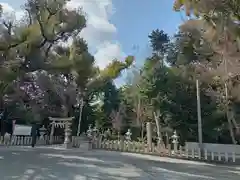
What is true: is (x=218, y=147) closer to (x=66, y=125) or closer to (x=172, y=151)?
(x=172, y=151)

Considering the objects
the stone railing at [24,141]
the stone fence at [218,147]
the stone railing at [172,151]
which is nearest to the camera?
the stone railing at [172,151]

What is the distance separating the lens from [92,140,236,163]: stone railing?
11344 mm

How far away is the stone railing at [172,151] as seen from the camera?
11344mm

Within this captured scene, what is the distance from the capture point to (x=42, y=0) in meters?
11.4

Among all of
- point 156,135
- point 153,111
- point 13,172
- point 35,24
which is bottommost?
point 13,172

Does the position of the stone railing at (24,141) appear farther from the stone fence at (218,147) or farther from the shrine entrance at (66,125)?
the stone fence at (218,147)

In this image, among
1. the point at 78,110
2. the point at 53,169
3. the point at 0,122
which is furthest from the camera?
the point at 78,110

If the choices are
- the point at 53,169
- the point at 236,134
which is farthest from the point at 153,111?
the point at 53,169

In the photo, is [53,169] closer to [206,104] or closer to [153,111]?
[153,111]

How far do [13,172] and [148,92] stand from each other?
30.1 feet

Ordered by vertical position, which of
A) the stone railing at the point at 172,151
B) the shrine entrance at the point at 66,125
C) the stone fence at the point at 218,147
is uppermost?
the shrine entrance at the point at 66,125

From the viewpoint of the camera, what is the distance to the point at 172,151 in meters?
12.3

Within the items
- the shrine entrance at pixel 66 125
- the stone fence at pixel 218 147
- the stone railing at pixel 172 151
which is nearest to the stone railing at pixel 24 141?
the shrine entrance at pixel 66 125

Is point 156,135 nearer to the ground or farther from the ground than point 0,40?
nearer to the ground
